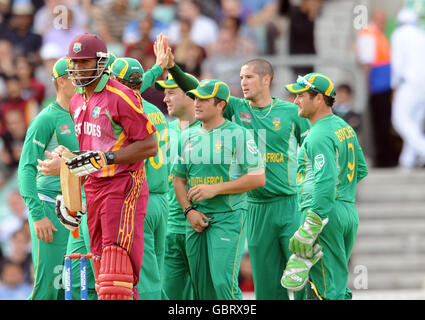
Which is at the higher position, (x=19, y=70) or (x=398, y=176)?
(x=19, y=70)

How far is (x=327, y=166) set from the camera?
844cm

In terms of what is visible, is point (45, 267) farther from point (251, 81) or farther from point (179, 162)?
point (251, 81)

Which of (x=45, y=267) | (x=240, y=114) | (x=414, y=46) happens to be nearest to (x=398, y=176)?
(x=414, y=46)

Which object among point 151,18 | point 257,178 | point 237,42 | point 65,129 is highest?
point 151,18

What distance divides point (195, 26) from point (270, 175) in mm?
5801

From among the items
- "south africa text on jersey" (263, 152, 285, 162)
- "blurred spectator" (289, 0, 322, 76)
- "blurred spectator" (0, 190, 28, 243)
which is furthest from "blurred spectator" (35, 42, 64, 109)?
"south africa text on jersey" (263, 152, 285, 162)

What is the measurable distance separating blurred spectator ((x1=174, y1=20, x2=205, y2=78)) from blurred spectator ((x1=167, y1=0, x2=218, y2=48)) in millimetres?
163

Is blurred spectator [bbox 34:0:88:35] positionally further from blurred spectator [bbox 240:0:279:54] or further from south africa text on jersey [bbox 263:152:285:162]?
south africa text on jersey [bbox 263:152:285:162]

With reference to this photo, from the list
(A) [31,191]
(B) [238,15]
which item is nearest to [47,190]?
(A) [31,191]

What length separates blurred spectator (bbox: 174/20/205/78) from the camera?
14031 millimetres

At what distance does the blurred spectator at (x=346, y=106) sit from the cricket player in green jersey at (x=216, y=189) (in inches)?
175

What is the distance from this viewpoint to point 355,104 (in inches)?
537

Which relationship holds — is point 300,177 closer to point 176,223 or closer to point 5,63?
point 176,223

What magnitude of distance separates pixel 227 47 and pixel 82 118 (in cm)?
711
